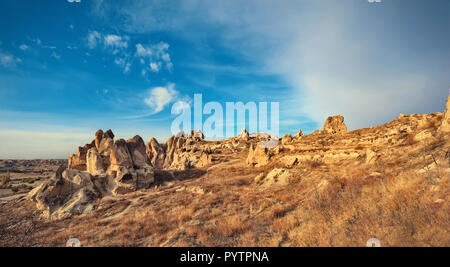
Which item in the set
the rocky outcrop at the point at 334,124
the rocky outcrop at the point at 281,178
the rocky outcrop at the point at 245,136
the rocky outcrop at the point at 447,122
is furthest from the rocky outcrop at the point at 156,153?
the rocky outcrop at the point at 447,122

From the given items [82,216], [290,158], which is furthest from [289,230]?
[82,216]

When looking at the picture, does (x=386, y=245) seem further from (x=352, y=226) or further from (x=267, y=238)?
(x=267, y=238)

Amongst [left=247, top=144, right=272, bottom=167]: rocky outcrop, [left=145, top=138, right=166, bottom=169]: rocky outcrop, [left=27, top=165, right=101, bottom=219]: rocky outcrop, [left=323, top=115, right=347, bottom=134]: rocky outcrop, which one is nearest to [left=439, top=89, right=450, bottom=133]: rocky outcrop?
[left=247, top=144, right=272, bottom=167]: rocky outcrop

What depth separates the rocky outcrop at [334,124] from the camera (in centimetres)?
4053

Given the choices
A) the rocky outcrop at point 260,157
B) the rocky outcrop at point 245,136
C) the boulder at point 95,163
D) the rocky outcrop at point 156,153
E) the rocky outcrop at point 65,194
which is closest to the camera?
the rocky outcrop at point 65,194

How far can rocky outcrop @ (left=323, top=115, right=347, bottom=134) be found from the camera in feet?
133

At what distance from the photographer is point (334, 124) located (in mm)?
41594

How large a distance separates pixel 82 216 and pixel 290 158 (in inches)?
859

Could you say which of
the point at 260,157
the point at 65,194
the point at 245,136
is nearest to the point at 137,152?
the point at 65,194

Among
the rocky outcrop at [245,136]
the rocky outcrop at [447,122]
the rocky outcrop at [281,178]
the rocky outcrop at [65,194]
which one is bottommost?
the rocky outcrop at [65,194]

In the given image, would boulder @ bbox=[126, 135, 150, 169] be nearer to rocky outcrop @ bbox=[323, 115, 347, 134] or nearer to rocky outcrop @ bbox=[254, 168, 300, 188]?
rocky outcrop @ bbox=[254, 168, 300, 188]

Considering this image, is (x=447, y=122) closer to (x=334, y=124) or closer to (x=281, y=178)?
(x=281, y=178)

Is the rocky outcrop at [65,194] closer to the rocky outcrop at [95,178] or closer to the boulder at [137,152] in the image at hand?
the rocky outcrop at [95,178]
